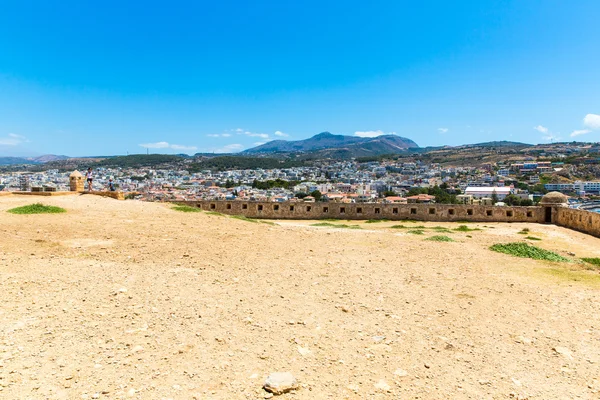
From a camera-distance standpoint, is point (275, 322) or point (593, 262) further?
point (593, 262)

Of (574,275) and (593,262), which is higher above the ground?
(574,275)

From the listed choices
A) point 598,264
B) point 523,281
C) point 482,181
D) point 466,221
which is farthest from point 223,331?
point 482,181

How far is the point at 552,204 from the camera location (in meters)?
20.6

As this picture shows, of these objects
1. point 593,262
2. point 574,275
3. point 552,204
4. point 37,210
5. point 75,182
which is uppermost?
point 75,182

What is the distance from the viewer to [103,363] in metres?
4.18

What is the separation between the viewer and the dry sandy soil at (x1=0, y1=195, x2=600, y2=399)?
13.5ft

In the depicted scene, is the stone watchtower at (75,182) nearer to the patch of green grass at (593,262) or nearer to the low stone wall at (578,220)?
the patch of green grass at (593,262)

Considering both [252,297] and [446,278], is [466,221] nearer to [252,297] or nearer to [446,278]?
[446,278]

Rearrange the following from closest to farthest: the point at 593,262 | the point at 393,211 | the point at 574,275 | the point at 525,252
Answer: the point at 574,275 → the point at 593,262 → the point at 525,252 → the point at 393,211

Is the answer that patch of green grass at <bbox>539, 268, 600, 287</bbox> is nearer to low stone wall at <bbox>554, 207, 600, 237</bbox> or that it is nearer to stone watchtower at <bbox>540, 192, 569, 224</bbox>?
low stone wall at <bbox>554, 207, 600, 237</bbox>

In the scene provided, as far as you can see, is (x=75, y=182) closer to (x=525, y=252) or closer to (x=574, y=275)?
(x=525, y=252)

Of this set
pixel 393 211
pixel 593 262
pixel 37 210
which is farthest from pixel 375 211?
pixel 37 210

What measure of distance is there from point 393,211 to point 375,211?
910mm

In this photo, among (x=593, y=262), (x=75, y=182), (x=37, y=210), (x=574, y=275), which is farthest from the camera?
(x=75, y=182)
